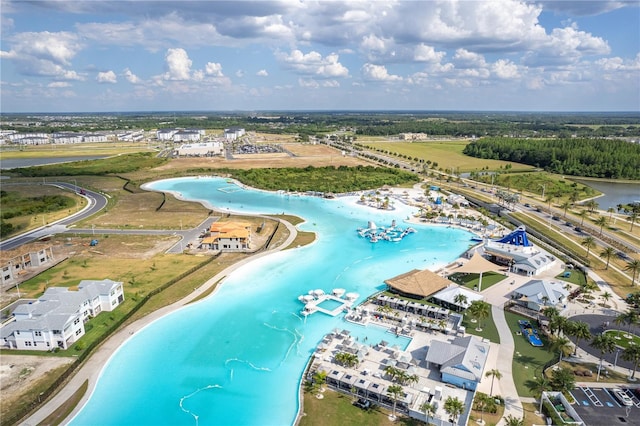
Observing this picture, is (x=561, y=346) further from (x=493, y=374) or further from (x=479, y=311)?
(x=479, y=311)

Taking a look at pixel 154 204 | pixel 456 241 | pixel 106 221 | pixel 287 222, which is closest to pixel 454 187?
pixel 456 241

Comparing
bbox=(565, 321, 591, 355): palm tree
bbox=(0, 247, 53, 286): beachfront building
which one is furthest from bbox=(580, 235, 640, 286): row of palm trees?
bbox=(0, 247, 53, 286): beachfront building

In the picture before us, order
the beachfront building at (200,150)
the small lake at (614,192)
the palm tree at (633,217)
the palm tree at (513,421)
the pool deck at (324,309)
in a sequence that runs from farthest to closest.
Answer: the beachfront building at (200,150)
the small lake at (614,192)
the palm tree at (633,217)
the pool deck at (324,309)
the palm tree at (513,421)

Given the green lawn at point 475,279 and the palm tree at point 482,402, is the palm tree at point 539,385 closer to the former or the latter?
the palm tree at point 482,402

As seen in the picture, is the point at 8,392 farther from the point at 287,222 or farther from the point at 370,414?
the point at 287,222

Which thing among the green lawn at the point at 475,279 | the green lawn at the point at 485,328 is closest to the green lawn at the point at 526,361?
the green lawn at the point at 485,328

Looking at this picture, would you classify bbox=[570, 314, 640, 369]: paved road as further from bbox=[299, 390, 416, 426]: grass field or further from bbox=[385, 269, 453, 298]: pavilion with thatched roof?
bbox=[299, 390, 416, 426]: grass field
